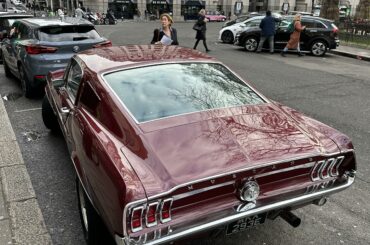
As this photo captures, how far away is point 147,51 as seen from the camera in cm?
423

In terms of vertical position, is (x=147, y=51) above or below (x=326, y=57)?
above

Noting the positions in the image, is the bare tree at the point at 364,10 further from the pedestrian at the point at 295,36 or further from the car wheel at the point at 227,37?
the pedestrian at the point at 295,36

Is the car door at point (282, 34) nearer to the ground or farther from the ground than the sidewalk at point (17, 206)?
farther from the ground

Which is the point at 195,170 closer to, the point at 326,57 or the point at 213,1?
the point at 326,57

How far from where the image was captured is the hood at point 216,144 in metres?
2.63

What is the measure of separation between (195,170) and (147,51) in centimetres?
198

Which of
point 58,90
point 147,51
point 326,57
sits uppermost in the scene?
point 147,51

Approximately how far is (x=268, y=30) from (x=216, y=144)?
47.4ft

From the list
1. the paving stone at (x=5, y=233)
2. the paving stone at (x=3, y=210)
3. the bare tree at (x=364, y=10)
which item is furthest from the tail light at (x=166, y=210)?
the bare tree at (x=364, y=10)

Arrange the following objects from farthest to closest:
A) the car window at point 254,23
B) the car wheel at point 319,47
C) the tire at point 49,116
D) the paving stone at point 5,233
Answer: the car window at point 254,23, the car wheel at point 319,47, the tire at point 49,116, the paving stone at point 5,233

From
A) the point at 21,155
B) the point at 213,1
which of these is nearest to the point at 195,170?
the point at 21,155

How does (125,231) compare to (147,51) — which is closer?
(125,231)

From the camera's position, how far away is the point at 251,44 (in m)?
17.8

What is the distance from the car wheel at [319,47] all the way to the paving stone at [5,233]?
15457 millimetres
